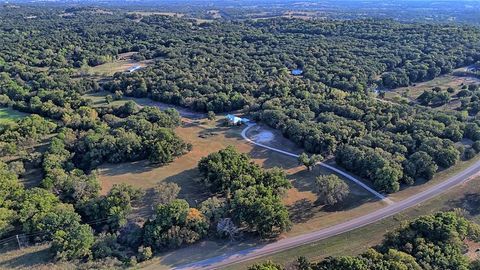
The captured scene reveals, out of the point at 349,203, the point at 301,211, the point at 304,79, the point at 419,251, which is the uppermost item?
the point at 304,79

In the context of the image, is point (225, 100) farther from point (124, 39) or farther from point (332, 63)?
point (124, 39)

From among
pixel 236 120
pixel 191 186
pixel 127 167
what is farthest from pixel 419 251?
pixel 236 120

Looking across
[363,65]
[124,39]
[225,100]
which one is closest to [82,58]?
[124,39]

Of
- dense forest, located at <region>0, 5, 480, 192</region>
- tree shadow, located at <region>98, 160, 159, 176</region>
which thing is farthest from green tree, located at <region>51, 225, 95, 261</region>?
dense forest, located at <region>0, 5, 480, 192</region>

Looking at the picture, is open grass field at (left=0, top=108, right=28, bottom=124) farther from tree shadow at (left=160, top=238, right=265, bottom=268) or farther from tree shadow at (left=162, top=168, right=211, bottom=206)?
tree shadow at (left=160, top=238, right=265, bottom=268)

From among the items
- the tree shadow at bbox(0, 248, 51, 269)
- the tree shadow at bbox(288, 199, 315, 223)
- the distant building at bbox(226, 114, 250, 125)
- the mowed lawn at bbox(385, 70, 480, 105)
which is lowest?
the tree shadow at bbox(0, 248, 51, 269)

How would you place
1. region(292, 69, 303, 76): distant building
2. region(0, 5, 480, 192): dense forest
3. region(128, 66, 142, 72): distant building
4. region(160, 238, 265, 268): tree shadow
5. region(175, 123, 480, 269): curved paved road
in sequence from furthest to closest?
region(128, 66, 142, 72): distant building
region(292, 69, 303, 76): distant building
region(0, 5, 480, 192): dense forest
region(160, 238, 265, 268): tree shadow
region(175, 123, 480, 269): curved paved road

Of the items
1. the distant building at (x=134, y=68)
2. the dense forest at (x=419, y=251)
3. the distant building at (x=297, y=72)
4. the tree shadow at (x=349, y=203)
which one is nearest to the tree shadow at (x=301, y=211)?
the tree shadow at (x=349, y=203)

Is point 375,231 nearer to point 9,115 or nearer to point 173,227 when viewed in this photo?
point 173,227
